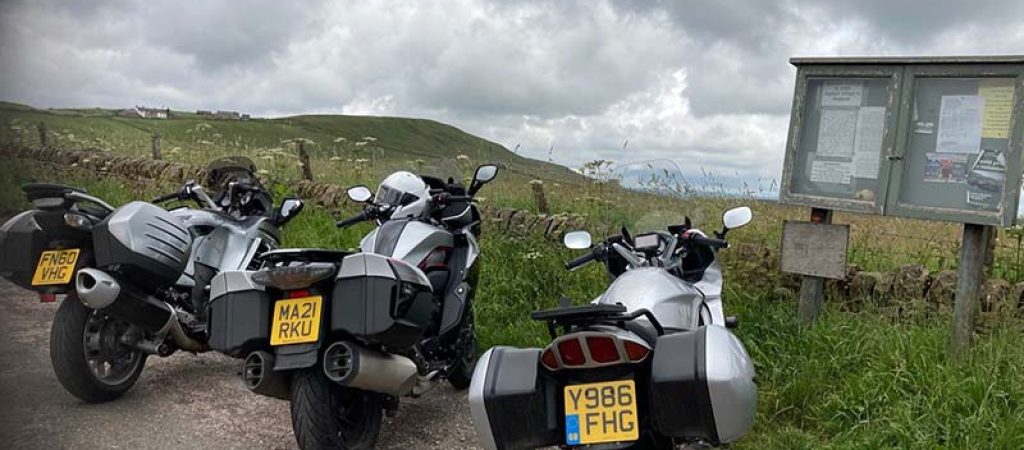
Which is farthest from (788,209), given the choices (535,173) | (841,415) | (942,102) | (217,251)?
(217,251)

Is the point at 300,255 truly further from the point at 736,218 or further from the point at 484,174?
the point at 736,218

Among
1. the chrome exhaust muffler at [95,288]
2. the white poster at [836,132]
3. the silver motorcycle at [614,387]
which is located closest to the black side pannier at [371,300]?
the silver motorcycle at [614,387]

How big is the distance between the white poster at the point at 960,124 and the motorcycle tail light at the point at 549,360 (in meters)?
3.17

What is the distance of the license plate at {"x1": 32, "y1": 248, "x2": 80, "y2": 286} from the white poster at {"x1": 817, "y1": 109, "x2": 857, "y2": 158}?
4.59 metres

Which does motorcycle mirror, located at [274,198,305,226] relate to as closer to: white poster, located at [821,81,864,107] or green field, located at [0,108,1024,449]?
green field, located at [0,108,1024,449]

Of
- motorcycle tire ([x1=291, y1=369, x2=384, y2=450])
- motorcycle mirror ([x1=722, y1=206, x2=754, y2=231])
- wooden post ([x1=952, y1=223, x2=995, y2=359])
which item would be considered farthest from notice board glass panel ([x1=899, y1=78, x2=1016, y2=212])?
motorcycle tire ([x1=291, y1=369, x2=384, y2=450])

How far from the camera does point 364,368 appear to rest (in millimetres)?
3545

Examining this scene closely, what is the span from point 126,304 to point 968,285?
4724 mm

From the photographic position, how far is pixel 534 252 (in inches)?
270

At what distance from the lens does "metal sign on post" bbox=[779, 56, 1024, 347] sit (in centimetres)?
434

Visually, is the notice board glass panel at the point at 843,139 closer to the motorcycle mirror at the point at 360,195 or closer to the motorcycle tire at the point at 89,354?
the motorcycle mirror at the point at 360,195

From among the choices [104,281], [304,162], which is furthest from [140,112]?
[304,162]

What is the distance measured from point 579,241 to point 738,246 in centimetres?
253

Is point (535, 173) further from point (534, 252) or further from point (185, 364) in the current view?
point (185, 364)
